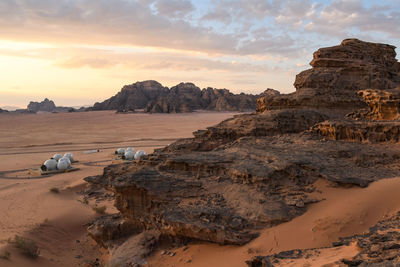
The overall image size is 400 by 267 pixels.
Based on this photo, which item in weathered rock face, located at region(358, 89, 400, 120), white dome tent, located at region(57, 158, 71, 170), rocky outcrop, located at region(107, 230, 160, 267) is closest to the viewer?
rocky outcrop, located at region(107, 230, 160, 267)

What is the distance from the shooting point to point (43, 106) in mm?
144625

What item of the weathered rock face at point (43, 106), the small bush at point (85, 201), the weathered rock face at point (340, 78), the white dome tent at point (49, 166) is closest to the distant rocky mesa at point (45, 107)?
the weathered rock face at point (43, 106)

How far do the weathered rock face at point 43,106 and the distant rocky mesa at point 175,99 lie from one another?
136 feet

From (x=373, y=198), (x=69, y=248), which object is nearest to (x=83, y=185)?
(x=69, y=248)

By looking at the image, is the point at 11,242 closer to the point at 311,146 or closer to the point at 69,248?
the point at 69,248

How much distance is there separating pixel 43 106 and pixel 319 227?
511 ft

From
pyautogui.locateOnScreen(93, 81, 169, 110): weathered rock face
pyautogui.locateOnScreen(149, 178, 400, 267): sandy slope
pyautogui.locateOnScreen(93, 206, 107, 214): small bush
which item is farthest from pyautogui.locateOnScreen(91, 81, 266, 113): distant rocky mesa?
pyautogui.locateOnScreen(149, 178, 400, 267): sandy slope

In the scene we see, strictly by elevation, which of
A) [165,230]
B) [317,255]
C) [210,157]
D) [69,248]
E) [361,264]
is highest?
[210,157]

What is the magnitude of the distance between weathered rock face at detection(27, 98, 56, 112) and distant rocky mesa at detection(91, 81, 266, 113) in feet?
136

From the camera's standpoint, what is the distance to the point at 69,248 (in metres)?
11.7

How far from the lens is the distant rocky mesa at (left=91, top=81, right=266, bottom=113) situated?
89688 mm

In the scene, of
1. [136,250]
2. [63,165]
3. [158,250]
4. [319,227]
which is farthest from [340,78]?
[63,165]

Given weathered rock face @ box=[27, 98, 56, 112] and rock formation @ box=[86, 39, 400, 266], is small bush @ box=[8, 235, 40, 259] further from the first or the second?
weathered rock face @ box=[27, 98, 56, 112]

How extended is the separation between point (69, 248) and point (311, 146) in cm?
902
